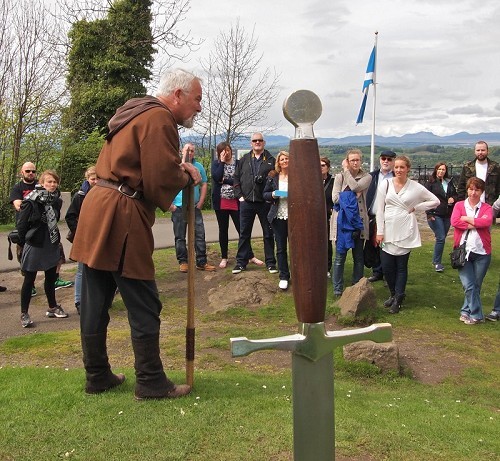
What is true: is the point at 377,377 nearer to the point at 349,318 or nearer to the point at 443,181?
the point at 349,318

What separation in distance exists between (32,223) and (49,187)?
56 cm

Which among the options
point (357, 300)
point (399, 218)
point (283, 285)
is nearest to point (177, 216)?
point (283, 285)

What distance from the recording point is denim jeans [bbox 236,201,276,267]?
9.66 m

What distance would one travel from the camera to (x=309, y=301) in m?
2.21

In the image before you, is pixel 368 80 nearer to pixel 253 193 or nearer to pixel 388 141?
pixel 253 193

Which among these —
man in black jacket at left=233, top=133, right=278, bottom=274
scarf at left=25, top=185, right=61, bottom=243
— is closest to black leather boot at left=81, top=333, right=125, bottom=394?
scarf at left=25, top=185, right=61, bottom=243

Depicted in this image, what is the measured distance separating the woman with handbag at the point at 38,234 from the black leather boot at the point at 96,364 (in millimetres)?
3540

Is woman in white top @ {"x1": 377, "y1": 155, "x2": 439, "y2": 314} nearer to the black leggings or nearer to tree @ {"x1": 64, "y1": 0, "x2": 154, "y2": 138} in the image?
the black leggings

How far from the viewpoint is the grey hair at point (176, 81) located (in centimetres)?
416

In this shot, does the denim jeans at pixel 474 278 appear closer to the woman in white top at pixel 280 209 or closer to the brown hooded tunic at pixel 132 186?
the woman in white top at pixel 280 209

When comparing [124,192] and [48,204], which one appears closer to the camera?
[124,192]

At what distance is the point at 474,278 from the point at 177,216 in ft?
17.0

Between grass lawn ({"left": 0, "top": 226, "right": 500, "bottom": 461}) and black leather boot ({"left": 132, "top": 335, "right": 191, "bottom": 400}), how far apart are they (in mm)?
94

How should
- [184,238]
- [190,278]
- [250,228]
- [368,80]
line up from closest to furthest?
[190,278]
[250,228]
[184,238]
[368,80]
